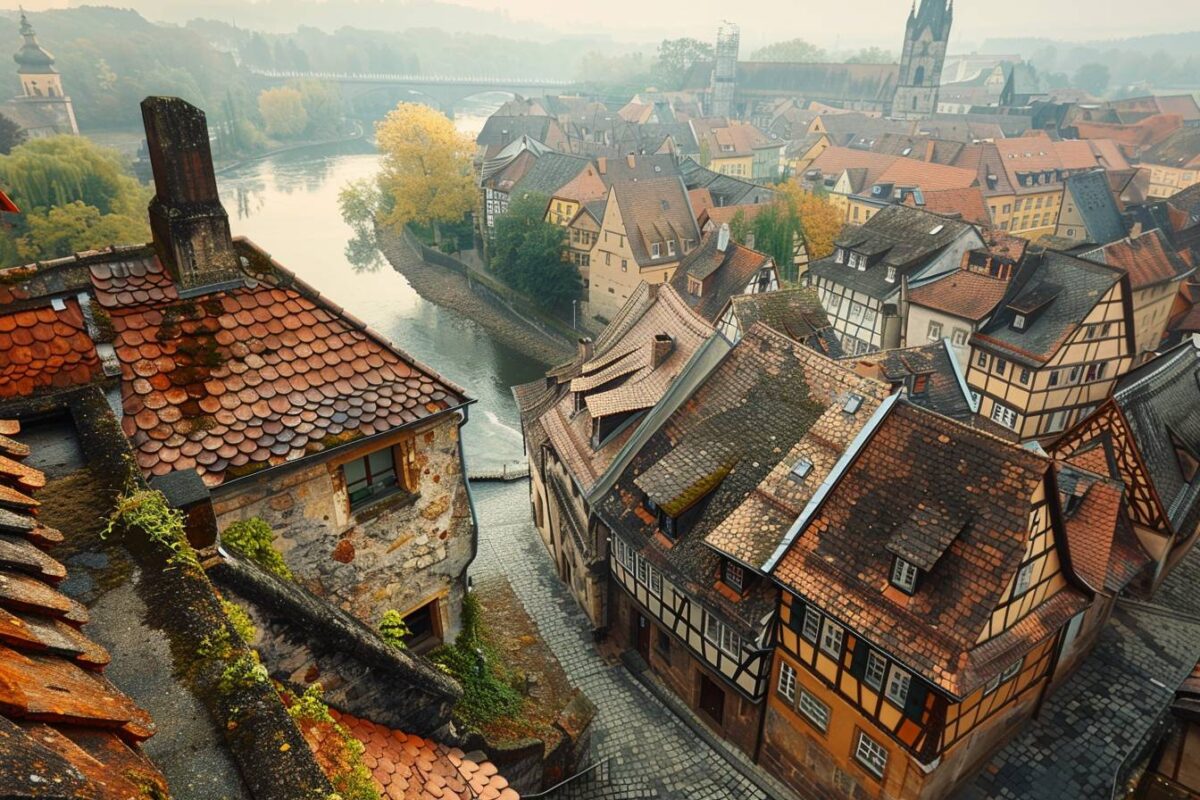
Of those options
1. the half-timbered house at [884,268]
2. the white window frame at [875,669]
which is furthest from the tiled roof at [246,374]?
the half-timbered house at [884,268]

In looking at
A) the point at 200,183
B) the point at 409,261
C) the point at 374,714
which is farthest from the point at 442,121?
the point at 374,714

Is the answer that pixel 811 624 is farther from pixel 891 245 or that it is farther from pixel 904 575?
pixel 891 245

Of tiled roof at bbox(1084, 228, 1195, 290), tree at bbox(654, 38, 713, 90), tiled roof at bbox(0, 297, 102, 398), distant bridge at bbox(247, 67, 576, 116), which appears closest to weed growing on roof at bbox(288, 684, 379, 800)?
tiled roof at bbox(0, 297, 102, 398)

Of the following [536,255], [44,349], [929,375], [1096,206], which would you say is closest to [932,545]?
[929,375]

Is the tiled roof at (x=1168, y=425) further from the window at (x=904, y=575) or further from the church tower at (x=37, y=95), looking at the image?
the church tower at (x=37, y=95)

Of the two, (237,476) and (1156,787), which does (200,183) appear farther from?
(1156,787)

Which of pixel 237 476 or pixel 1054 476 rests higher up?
pixel 237 476
